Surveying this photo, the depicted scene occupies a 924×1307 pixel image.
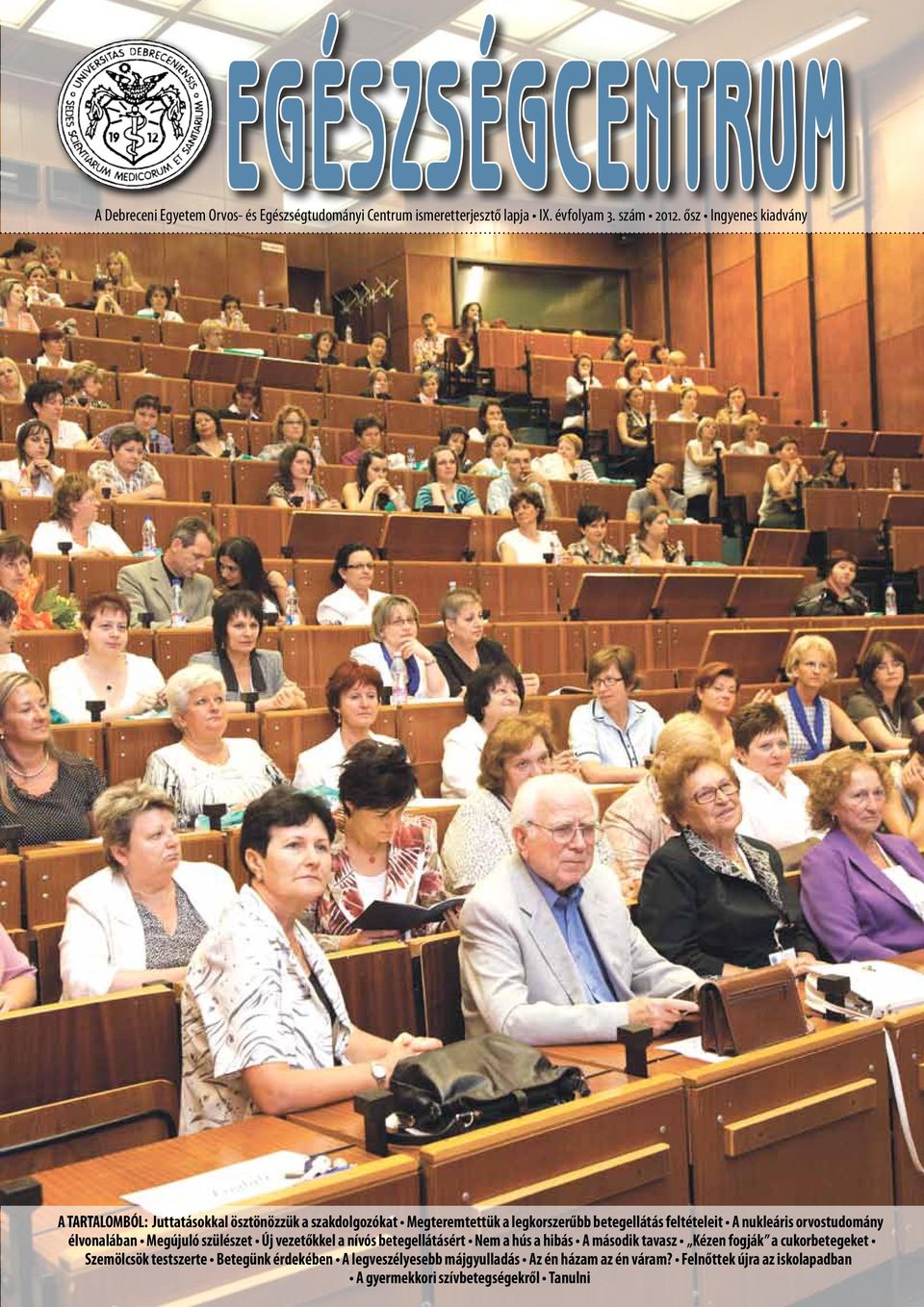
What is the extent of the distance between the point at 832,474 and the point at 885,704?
3.04 meters

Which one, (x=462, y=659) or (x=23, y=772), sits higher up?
(x=462, y=659)

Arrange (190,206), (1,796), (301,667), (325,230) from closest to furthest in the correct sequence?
(1,796), (301,667), (190,206), (325,230)

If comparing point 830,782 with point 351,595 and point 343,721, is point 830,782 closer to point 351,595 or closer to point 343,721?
point 343,721

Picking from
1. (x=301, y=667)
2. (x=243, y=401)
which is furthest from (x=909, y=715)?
(x=243, y=401)

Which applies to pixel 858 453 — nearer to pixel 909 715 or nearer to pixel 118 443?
pixel 909 715

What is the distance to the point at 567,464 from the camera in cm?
642

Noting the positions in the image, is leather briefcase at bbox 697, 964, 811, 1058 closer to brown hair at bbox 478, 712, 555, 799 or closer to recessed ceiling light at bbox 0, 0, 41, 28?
brown hair at bbox 478, 712, 555, 799

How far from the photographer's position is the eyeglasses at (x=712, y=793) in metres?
2.09

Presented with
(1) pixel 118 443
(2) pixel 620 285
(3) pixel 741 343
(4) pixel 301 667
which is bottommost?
(4) pixel 301 667

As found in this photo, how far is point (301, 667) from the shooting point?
3.80 meters

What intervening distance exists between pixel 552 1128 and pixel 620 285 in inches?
397

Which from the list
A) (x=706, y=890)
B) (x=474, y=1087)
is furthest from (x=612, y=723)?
(x=474, y=1087)

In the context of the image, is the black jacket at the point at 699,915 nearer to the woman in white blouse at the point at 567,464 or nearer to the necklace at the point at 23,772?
the necklace at the point at 23,772

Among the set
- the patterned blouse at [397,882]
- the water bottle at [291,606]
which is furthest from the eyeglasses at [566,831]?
the water bottle at [291,606]
